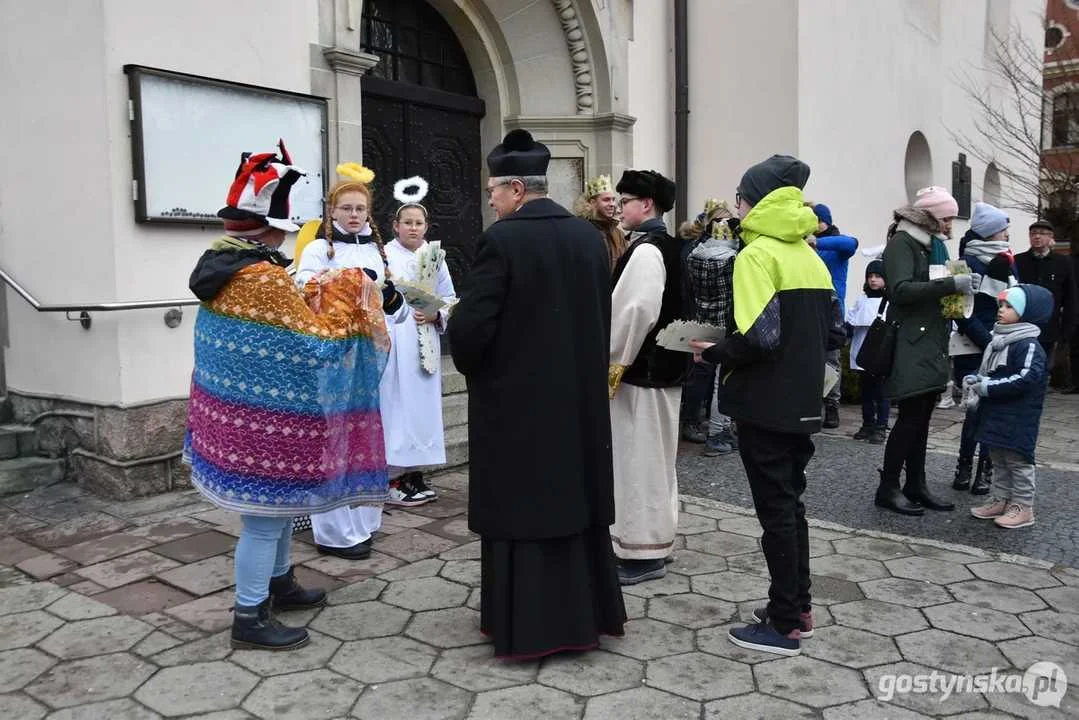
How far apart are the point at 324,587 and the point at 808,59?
8.16 meters

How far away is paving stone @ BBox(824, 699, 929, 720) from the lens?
2.86 meters

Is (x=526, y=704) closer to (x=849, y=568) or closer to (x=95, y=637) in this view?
(x=95, y=637)

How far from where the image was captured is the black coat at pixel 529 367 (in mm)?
3121

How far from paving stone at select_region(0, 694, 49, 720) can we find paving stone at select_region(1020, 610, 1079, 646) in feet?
11.5

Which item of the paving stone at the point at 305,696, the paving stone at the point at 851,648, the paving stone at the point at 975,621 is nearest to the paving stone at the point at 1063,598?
the paving stone at the point at 975,621

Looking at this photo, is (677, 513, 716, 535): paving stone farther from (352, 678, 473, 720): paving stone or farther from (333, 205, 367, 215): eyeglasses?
(333, 205, 367, 215): eyeglasses

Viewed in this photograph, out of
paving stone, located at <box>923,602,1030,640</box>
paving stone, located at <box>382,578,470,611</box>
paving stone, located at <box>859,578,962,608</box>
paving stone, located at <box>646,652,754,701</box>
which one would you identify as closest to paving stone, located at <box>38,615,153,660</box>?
paving stone, located at <box>382,578,470,611</box>

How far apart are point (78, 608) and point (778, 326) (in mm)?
2989

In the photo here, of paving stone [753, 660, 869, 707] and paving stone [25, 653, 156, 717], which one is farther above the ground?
paving stone [25, 653, 156, 717]

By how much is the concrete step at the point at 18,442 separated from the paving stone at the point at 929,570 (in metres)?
4.96

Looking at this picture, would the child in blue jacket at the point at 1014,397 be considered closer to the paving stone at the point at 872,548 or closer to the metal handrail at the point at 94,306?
the paving stone at the point at 872,548

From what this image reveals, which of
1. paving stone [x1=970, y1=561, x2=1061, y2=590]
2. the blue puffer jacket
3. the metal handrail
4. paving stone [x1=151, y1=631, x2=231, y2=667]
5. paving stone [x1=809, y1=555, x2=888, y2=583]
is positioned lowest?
paving stone [x1=970, y1=561, x2=1061, y2=590]

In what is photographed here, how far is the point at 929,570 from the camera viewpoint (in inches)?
166

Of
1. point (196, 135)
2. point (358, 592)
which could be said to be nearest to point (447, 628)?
point (358, 592)
